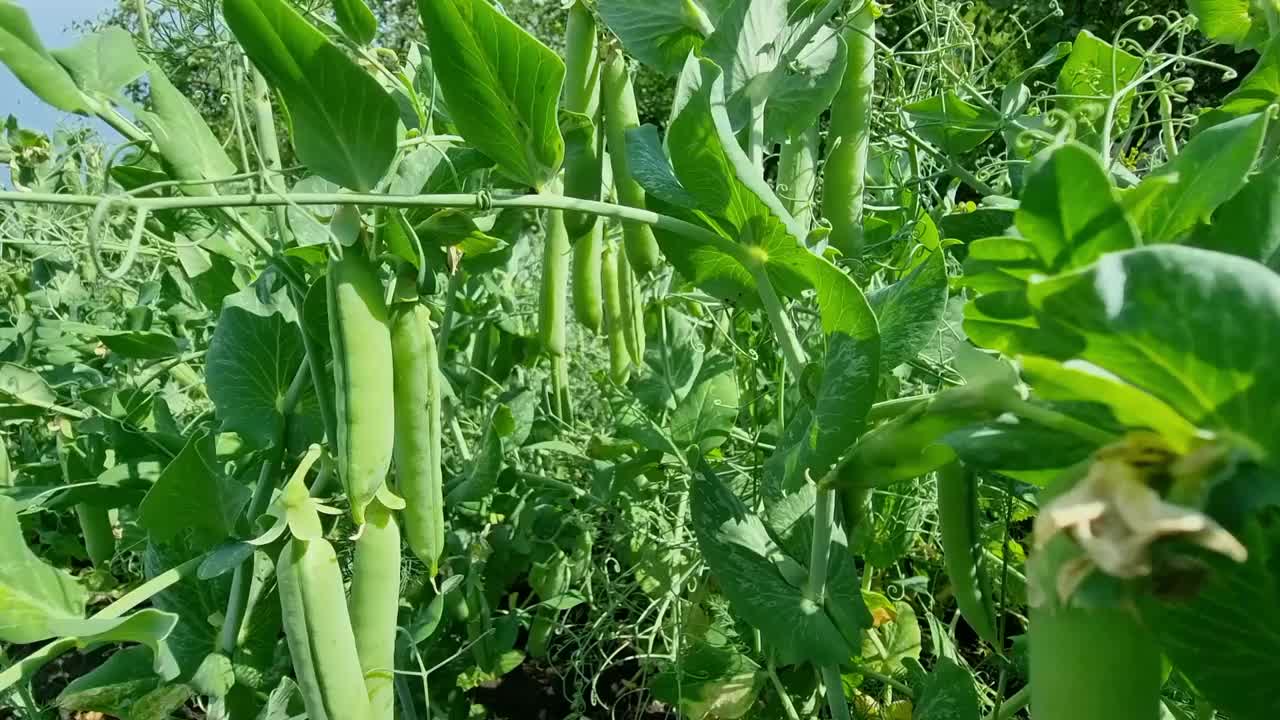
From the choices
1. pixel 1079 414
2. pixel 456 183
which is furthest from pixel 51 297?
pixel 1079 414

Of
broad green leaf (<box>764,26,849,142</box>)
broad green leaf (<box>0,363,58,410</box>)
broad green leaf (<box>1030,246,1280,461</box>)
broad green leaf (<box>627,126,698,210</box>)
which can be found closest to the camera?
broad green leaf (<box>1030,246,1280,461</box>)

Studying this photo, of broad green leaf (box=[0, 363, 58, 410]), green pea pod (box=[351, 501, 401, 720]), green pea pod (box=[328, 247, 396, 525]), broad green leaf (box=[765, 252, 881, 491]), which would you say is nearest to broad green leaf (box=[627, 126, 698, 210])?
broad green leaf (box=[765, 252, 881, 491])

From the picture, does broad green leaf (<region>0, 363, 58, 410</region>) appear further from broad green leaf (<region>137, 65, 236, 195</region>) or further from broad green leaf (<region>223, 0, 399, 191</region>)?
broad green leaf (<region>223, 0, 399, 191</region>)

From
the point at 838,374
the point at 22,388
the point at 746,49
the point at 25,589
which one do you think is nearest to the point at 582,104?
the point at 746,49

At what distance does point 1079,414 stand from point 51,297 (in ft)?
7.26

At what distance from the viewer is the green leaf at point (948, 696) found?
2.17 feet

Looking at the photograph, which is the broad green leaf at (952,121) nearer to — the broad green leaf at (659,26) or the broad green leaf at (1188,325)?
the broad green leaf at (659,26)

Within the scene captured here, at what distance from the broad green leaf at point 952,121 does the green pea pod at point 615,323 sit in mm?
421

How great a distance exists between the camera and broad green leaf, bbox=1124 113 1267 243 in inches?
13.5

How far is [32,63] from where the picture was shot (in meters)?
0.65

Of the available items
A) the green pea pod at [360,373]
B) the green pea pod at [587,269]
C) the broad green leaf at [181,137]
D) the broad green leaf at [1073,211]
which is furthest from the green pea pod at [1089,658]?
the green pea pod at [587,269]

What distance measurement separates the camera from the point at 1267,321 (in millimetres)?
260

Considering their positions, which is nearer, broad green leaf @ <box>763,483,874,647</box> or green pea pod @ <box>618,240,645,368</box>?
broad green leaf @ <box>763,483,874,647</box>

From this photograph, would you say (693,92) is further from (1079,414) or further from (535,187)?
(1079,414)
